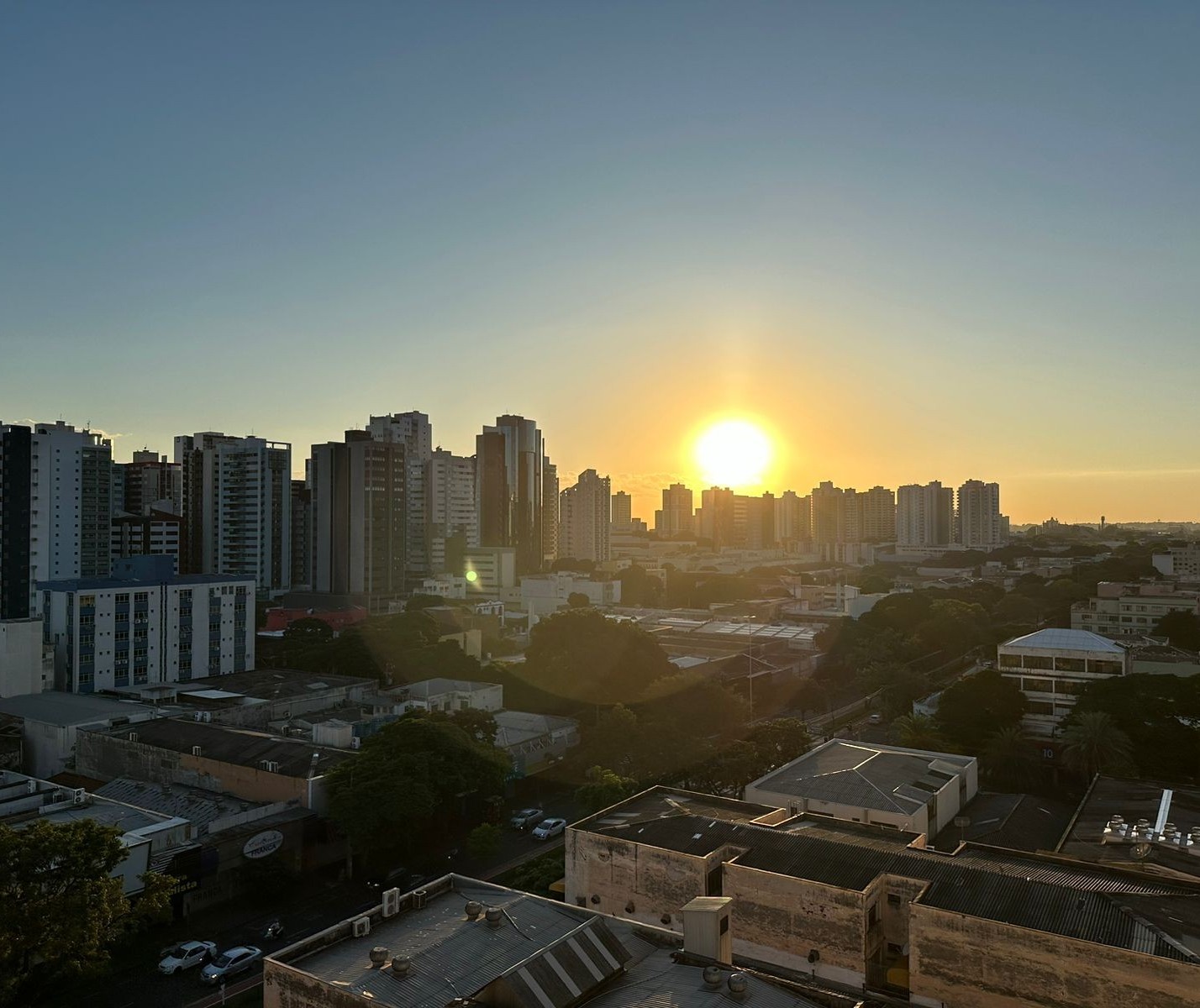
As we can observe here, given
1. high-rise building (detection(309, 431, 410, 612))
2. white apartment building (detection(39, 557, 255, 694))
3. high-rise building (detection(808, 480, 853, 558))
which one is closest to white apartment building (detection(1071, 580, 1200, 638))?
high-rise building (detection(309, 431, 410, 612))

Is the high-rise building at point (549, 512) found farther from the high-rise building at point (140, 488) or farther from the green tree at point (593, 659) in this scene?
the green tree at point (593, 659)

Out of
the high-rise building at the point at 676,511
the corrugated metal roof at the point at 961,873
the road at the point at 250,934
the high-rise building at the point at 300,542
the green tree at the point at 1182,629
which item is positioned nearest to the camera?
the corrugated metal roof at the point at 961,873

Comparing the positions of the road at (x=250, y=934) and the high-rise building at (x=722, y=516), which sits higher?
the high-rise building at (x=722, y=516)

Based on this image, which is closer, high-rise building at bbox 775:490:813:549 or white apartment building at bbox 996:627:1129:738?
white apartment building at bbox 996:627:1129:738

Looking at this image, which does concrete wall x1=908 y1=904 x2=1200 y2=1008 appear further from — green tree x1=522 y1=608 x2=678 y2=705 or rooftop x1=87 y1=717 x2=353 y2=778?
green tree x1=522 y1=608 x2=678 y2=705

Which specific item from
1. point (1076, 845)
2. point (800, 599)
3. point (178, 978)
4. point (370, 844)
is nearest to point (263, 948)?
point (178, 978)

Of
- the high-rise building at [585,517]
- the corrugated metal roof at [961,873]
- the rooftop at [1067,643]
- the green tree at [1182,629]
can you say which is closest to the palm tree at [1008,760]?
the rooftop at [1067,643]

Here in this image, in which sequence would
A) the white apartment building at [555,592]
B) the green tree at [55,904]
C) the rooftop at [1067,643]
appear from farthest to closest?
1. the white apartment building at [555,592]
2. the rooftop at [1067,643]
3. the green tree at [55,904]
